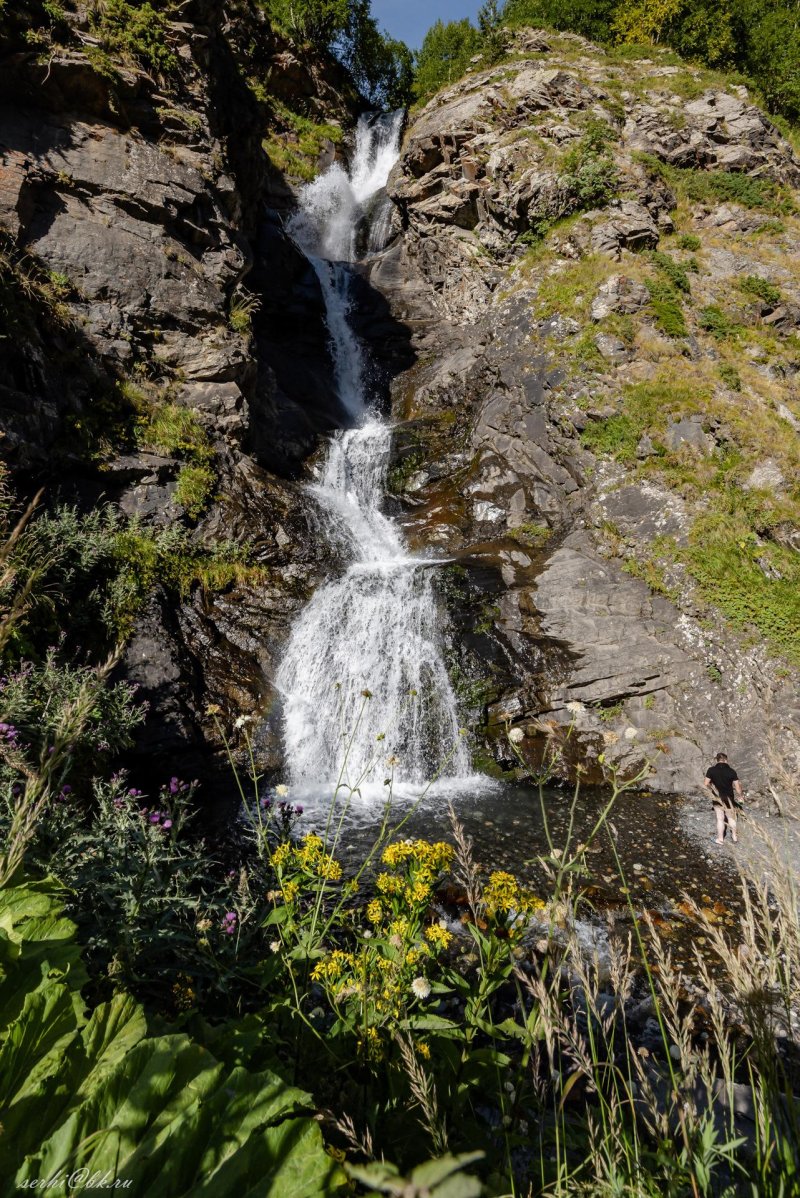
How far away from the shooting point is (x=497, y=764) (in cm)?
891

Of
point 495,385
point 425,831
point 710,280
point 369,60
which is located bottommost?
point 425,831

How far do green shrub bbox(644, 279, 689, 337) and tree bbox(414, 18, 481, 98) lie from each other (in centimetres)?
1914

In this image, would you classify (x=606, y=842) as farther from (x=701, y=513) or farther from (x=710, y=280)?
(x=710, y=280)

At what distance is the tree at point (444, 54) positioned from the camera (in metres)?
25.6

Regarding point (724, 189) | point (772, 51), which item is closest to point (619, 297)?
point (724, 189)

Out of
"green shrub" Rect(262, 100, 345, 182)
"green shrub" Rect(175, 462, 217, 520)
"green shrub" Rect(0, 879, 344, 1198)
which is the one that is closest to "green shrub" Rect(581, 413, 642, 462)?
"green shrub" Rect(175, 462, 217, 520)

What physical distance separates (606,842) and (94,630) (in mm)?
7362

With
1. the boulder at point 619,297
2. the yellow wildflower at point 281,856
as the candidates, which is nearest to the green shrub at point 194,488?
the yellow wildflower at point 281,856

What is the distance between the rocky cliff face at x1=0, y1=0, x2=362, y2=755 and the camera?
28.4 feet

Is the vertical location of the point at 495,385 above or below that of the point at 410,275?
below

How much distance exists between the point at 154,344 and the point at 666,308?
12.8 meters

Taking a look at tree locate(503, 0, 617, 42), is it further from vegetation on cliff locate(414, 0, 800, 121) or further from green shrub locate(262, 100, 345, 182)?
green shrub locate(262, 100, 345, 182)

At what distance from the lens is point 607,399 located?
1303cm

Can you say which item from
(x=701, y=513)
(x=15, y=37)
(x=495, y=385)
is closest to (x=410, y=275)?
(x=495, y=385)
